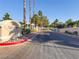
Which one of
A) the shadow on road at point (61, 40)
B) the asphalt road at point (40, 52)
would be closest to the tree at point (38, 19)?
the shadow on road at point (61, 40)

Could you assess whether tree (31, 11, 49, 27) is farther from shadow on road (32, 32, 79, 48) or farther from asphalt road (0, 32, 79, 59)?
asphalt road (0, 32, 79, 59)

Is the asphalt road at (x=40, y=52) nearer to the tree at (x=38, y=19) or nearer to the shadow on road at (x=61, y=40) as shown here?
the shadow on road at (x=61, y=40)

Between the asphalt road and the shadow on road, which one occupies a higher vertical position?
the asphalt road

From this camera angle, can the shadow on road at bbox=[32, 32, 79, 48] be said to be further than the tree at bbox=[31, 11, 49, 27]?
No

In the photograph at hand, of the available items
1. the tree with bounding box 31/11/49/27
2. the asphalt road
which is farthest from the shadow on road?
the tree with bounding box 31/11/49/27

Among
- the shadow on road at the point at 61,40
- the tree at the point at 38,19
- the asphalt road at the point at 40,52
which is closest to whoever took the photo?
the asphalt road at the point at 40,52

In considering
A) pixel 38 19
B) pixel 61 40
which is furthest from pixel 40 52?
pixel 38 19

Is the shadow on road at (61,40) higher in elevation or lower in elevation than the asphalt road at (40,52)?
lower

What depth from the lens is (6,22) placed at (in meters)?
23.5

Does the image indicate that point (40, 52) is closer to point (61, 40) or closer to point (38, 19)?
point (61, 40)

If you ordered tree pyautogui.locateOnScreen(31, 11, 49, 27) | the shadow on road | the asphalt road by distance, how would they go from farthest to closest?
tree pyautogui.locateOnScreen(31, 11, 49, 27) < the shadow on road < the asphalt road

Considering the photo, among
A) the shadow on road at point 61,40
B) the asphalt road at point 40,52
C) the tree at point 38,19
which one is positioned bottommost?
the shadow on road at point 61,40

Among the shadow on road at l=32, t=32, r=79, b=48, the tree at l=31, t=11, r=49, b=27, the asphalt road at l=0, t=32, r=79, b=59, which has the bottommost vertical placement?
the shadow on road at l=32, t=32, r=79, b=48

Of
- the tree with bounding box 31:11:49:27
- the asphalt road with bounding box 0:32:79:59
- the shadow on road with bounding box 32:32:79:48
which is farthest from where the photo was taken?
the tree with bounding box 31:11:49:27
